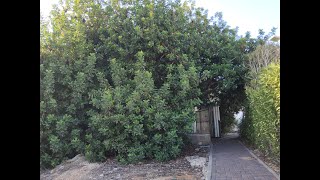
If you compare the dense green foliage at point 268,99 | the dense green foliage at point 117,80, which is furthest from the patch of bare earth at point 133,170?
the dense green foliage at point 268,99

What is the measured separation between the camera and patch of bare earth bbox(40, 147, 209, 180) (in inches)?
229

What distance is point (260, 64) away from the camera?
855 cm

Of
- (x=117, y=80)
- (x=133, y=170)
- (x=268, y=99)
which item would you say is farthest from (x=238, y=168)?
(x=117, y=80)

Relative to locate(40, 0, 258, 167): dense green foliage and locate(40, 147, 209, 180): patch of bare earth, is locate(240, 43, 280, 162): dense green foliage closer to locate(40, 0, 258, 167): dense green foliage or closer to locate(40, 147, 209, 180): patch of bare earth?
locate(40, 147, 209, 180): patch of bare earth

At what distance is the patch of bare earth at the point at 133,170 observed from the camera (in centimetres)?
582

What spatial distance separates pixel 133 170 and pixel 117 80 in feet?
7.73

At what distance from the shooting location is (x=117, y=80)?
24.2ft

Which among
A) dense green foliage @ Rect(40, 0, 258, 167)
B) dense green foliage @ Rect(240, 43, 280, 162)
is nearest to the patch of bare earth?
dense green foliage @ Rect(40, 0, 258, 167)

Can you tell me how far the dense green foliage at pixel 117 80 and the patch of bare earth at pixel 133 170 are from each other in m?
0.24

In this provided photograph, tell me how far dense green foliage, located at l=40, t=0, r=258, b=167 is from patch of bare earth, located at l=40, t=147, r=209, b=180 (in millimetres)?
243

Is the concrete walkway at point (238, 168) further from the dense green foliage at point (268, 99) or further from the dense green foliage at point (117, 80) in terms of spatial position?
the dense green foliage at point (117, 80)
